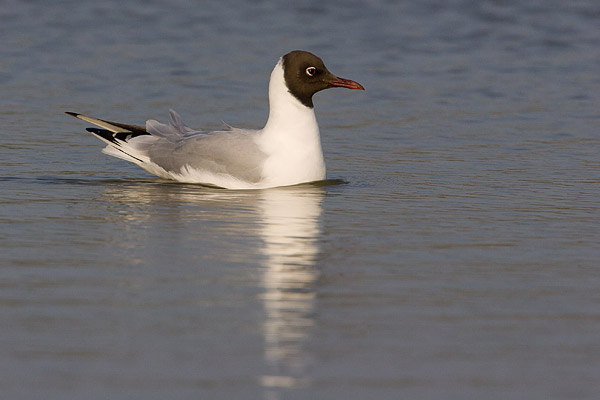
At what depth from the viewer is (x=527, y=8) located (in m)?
21.6

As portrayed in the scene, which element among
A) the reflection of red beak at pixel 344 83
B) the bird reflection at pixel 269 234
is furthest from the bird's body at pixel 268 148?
the bird reflection at pixel 269 234

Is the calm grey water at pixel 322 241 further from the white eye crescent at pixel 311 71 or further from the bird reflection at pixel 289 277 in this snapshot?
the white eye crescent at pixel 311 71

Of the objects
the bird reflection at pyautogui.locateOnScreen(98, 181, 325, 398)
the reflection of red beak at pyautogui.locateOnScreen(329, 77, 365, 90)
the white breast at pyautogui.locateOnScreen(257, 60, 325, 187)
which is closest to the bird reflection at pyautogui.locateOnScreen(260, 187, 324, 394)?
the bird reflection at pyautogui.locateOnScreen(98, 181, 325, 398)

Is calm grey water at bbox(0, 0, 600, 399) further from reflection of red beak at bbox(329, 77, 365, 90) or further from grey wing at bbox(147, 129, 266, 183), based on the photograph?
reflection of red beak at bbox(329, 77, 365, 90)

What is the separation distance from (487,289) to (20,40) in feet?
43.6

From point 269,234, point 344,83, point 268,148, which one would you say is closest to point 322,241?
point 269,234

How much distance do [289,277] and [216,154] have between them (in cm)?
343

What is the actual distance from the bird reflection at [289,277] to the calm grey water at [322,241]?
0.02 m

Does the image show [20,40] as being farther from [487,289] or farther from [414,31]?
[487,289]

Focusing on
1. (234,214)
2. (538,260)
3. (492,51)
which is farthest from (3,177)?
(492,51)

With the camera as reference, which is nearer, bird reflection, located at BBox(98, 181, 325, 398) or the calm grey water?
the calm grey water

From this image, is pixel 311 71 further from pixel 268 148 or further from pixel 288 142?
pixel 268 148

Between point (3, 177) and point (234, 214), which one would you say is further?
point (3, 177)

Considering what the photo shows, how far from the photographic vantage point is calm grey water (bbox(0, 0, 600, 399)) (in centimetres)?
502
